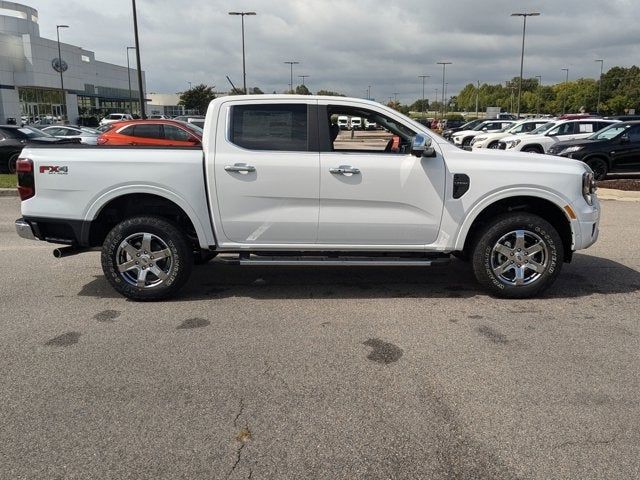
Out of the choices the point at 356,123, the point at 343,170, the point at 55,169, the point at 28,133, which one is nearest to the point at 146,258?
the point at 55,169

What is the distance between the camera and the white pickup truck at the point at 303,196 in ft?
16.8

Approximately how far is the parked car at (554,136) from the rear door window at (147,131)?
36.5 ft

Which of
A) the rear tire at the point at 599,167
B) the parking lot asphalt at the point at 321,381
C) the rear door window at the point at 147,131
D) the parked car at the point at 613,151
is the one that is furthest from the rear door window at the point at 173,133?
the rear tire at the point at 599,167

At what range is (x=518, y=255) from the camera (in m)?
5.31

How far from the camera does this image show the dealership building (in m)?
56.3

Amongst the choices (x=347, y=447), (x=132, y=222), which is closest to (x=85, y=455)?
(x=347, y=447)

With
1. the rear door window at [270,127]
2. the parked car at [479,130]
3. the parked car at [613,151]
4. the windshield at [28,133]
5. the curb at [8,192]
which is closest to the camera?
the rear door window at [270,127]

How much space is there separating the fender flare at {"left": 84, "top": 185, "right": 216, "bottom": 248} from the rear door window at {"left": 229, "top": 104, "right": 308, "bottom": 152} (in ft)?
2.46

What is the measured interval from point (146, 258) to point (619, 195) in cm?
1125

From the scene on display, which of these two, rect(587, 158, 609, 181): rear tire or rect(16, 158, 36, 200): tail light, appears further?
rect(587, 158, 609, 181): rear tire

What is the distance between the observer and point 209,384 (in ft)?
12.0

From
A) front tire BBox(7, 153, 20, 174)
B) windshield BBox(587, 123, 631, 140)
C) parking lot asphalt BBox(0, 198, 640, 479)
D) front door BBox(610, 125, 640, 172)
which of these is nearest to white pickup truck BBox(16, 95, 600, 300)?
parking lot asphalt BBox(0, 198, 640, 479)

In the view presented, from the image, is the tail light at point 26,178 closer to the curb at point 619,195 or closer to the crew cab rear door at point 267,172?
the crew cab rear door at point 267,172

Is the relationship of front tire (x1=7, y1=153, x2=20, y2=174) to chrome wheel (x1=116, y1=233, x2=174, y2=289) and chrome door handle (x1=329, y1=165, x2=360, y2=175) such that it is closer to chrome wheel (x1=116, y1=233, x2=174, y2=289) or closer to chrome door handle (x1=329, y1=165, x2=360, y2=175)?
chrome wheel (x1=116, y1=233, x2=174, y2=289)
